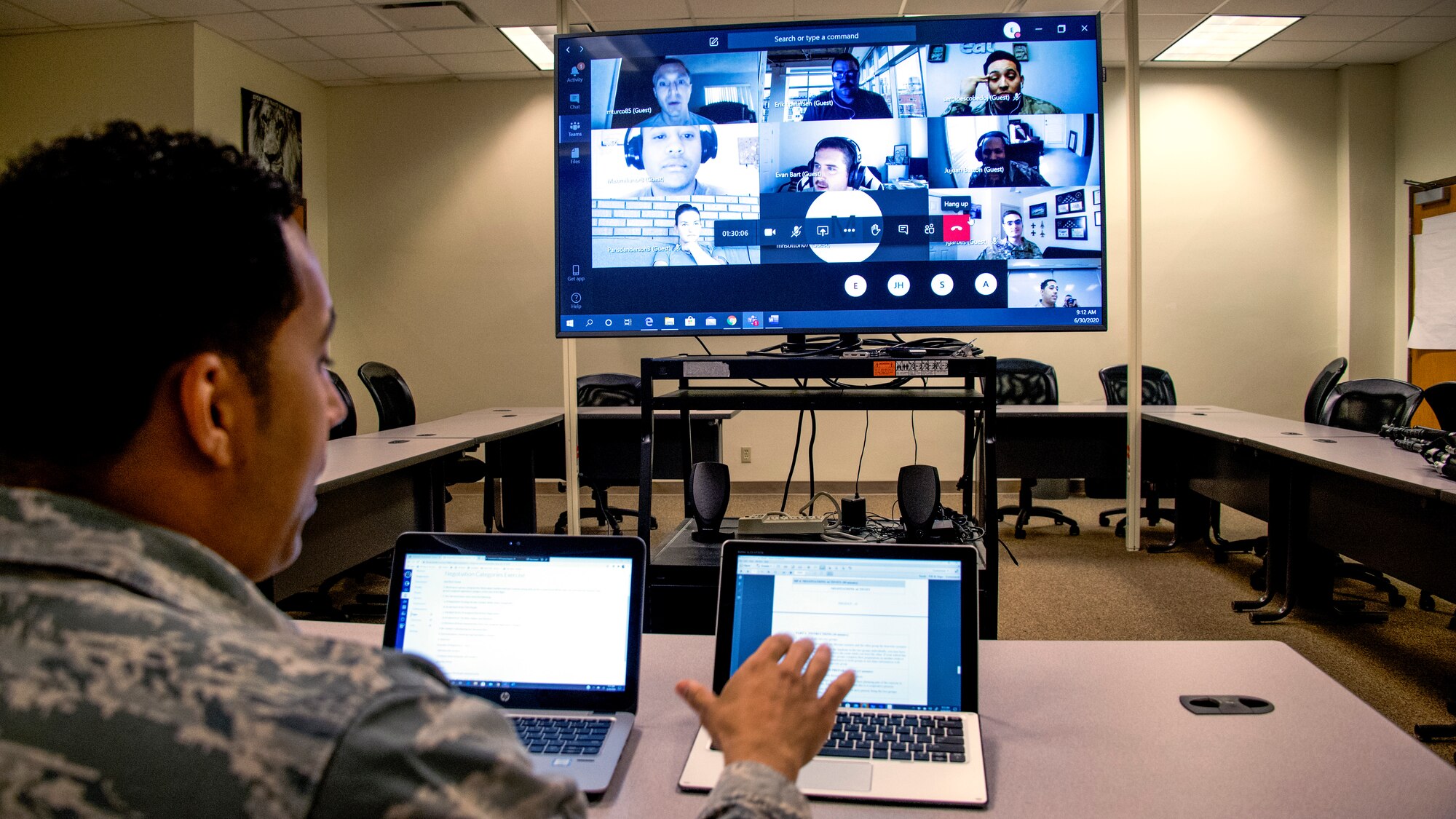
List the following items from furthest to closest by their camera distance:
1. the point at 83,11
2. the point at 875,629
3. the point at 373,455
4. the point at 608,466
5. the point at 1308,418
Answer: the point at 83,11
the point at 608,466
the point at 1308,418
the point at 373,455
the point at 875,629

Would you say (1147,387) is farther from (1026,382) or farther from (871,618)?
(871,618)

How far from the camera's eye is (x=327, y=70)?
6.19 metres

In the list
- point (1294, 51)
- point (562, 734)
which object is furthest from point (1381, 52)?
point (562, 734)

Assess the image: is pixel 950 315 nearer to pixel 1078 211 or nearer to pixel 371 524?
pixel 1078 211

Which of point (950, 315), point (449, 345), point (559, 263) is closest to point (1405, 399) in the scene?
point (950, 315)

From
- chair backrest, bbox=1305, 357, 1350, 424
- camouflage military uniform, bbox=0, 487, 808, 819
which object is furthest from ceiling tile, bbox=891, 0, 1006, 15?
camouflage military uniform, bbox=0, 487, 808, 819

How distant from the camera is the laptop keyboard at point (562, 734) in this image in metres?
1.04

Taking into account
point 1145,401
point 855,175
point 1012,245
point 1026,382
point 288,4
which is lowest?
point 1145,401

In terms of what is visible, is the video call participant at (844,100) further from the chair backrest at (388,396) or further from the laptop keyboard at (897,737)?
the chair backrest at (388,396)

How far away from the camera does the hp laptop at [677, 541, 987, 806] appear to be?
1.05 meters

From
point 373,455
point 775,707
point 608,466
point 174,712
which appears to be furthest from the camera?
point 608,466

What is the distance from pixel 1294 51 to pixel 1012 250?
535 cm

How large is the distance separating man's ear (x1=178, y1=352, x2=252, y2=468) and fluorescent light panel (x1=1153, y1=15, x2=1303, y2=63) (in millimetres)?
6138

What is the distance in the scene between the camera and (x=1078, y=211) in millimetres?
2000
